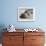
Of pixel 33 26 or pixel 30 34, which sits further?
pixel 33 26

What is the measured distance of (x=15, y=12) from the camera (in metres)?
4.32

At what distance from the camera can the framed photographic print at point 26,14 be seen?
14.1ft

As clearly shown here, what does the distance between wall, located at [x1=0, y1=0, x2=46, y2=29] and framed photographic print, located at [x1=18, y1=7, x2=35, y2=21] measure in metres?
0.13

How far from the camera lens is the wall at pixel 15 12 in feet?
14.1

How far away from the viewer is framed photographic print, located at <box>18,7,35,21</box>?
4312 millimetres

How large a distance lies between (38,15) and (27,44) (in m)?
1.09

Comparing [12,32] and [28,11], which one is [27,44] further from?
[28,11]

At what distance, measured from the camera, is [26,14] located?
434cm

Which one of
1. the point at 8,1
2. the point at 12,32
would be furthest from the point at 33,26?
the point at 8,1

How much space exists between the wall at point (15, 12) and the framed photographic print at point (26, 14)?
0.13 m

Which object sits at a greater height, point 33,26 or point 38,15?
point 38,15

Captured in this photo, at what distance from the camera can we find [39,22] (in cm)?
437

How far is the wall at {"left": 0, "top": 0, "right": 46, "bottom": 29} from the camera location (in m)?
4.29

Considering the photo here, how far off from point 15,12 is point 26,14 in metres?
0.38
